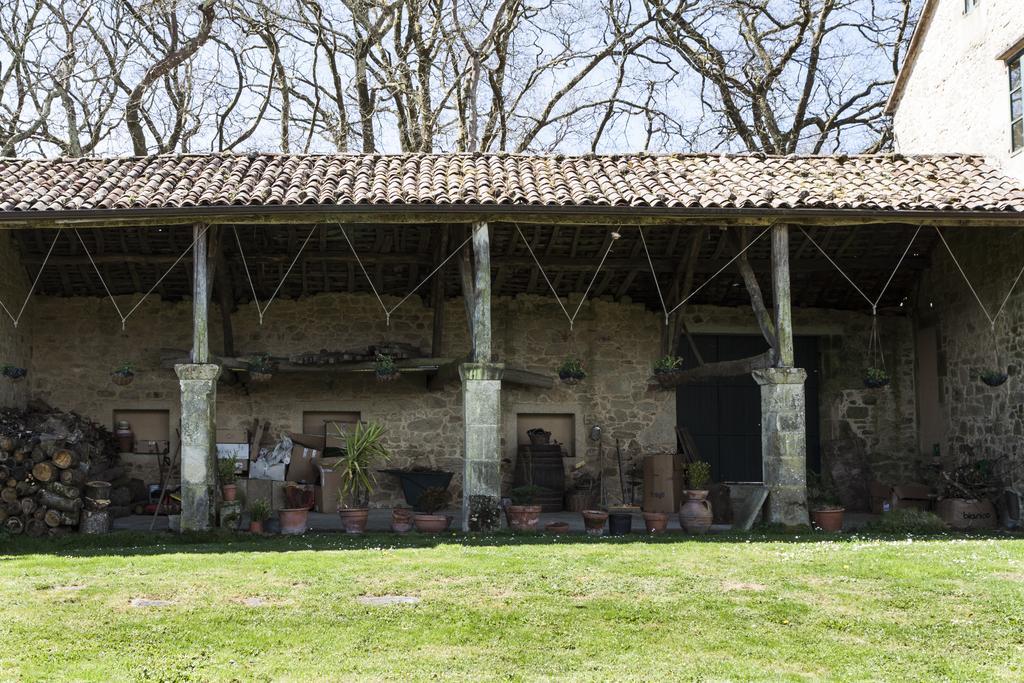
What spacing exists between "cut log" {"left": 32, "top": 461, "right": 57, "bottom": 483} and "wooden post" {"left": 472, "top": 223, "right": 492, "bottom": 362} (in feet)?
13.9

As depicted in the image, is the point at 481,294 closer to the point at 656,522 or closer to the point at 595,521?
the point at 595,521

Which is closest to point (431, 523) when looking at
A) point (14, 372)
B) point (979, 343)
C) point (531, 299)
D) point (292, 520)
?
point (292, 520)

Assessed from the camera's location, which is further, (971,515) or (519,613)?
(971,515)

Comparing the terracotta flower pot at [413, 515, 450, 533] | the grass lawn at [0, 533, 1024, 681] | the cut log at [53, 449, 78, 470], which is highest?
the cut log at [53, 449, 78, 470]

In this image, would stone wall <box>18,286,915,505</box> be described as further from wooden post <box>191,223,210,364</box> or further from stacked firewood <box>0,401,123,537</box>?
wooden post <box>191,223,210,364</box>

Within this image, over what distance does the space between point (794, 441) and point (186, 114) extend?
14.2 meters

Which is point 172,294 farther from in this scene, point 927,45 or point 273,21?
point 927,45

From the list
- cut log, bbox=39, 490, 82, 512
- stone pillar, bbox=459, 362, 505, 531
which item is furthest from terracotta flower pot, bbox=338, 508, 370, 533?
cut log, bbox=39, 490, 82, 512

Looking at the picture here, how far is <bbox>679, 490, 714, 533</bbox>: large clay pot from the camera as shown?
403 inches

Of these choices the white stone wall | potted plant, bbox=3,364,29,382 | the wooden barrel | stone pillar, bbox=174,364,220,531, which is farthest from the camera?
the wooden barrel

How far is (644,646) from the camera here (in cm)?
561

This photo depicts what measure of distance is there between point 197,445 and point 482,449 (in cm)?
274

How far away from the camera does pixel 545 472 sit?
12945 mm

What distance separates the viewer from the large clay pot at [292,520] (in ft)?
33.2
